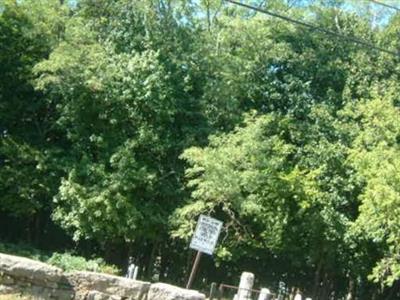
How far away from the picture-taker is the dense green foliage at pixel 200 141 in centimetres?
2120

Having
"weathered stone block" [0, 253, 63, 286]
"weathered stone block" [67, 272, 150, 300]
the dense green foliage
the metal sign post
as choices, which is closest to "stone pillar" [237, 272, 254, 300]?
the metal sign post

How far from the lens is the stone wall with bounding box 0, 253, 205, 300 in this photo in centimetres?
875

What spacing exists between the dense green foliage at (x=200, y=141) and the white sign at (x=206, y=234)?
7.82 metres

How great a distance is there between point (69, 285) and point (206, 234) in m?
3.58

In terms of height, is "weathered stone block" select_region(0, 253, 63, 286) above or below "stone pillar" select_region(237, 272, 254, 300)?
below

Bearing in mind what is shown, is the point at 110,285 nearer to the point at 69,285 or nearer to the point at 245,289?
the point at 69,285

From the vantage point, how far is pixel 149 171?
22375 millimetres

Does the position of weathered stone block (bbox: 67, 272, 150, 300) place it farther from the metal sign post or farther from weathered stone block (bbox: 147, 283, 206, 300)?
the metal sign post

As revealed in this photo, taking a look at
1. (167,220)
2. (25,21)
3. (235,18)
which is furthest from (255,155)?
(25,21)

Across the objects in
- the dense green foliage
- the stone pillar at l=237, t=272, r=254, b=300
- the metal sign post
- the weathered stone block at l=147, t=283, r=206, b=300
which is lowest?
the weathered stone block at l=147, t=283, r=206, b=300

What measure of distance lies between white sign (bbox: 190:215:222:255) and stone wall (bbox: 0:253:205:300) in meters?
2.93

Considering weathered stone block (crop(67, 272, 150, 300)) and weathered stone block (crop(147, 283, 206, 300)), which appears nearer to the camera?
weathered stone block (crop(147, 283, 206, 300))

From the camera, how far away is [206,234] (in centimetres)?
1207

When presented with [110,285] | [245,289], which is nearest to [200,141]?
[245,289]
